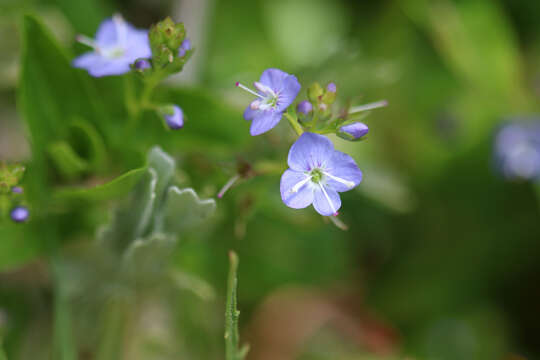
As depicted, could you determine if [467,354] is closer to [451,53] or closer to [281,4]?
[451,53]

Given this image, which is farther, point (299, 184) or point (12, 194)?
point (12, 194)

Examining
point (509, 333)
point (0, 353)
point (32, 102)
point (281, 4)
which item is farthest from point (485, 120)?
point (0, 353)

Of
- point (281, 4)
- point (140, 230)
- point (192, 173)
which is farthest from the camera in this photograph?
point (281, 4)

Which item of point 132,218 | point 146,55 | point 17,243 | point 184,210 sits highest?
point 146,55

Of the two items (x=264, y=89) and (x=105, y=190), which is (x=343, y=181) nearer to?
(x=264, y=89)

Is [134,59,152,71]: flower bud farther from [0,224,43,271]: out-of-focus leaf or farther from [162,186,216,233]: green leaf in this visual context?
[0,224,43,271]: out-of-focus leaf

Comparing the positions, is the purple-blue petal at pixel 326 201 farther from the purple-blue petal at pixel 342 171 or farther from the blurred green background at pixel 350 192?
the blurred green background at pixel 350 192

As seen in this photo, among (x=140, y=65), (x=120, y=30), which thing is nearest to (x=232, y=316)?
(x=140, y=65)
